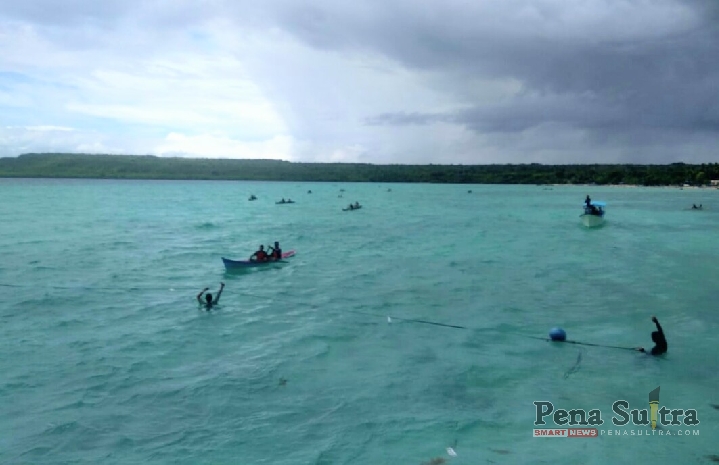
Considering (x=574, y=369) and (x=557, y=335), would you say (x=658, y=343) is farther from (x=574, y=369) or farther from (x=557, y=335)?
(x=574, y=369)

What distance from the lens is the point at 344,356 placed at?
63.2 feet

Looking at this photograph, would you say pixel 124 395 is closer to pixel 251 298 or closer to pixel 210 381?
pixel 210 381

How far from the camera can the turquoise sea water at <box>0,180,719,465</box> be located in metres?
13.2

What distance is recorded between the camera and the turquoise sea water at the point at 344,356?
13227 millimetres

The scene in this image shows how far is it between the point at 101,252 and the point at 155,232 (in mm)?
15591

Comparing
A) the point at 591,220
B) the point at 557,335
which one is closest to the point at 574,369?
the point at 557,335

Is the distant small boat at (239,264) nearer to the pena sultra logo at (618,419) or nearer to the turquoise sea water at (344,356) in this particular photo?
the turquoise sea water at (344,356)

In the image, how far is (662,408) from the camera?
1505 cm

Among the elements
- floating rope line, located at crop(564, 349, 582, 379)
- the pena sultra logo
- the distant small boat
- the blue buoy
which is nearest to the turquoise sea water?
Result: floating rope line, located at crop(564, 349, 582, 379)

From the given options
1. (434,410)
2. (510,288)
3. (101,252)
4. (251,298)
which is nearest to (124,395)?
(434,410)

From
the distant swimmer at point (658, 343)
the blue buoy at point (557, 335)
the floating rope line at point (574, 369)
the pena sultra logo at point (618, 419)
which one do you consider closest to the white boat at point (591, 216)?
the blue buoy at point (557, 335)

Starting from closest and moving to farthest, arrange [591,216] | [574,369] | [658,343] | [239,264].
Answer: [574,369], [658,343], [239,264], [591,216]

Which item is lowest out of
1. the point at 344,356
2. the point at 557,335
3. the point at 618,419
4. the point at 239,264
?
the point at 344,356

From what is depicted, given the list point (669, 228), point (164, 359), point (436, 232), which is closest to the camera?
point (164, 359)
